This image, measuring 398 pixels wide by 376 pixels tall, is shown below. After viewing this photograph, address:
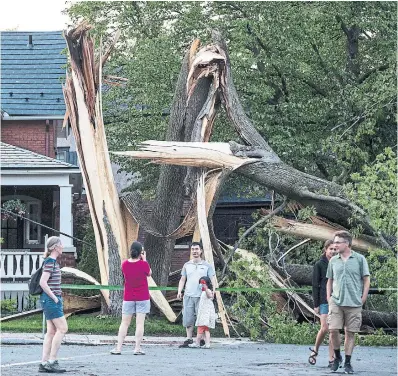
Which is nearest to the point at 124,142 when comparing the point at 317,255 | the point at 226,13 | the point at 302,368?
the point at 226,13

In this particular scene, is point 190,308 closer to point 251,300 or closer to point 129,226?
point 251,300

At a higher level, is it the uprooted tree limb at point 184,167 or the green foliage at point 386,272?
the uprooted tree limb at point 184,167

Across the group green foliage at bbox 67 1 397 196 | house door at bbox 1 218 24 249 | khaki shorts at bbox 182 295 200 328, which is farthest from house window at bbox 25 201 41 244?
khaki shorts at bbox 182 295 200 328

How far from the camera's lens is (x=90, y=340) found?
18844 millimetres

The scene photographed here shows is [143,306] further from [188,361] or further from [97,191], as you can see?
[97,191]

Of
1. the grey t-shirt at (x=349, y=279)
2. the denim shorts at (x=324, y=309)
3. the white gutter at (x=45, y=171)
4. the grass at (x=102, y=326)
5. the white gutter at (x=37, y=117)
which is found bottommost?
the grass at (x=102, y=326)

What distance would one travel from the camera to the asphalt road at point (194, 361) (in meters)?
12.5

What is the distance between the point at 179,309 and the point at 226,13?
8.32 m

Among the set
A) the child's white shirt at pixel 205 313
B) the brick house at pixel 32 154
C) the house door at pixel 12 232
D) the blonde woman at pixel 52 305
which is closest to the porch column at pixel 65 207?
the brick house at pixel 32 154

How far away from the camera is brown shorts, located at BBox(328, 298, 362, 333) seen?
1262cm

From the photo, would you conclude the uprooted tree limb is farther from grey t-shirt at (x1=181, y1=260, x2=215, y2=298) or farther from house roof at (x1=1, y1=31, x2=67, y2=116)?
house roof at (x1=1, y1=31, x2=67, y2=116)

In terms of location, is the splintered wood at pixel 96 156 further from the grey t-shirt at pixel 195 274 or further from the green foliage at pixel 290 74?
the grey t-shirt at pixel 195 274

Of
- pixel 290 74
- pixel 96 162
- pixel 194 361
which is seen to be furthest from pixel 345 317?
pixel 290 74

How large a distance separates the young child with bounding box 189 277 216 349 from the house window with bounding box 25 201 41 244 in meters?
16.6
